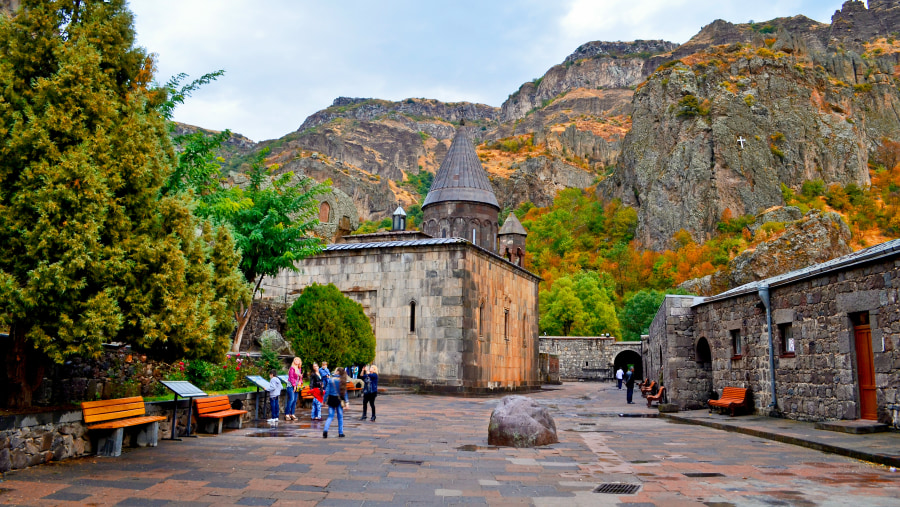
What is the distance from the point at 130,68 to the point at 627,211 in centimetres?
7720

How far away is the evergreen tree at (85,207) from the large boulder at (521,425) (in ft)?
14.0

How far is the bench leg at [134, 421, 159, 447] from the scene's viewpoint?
795 cm

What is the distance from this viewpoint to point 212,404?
959cm

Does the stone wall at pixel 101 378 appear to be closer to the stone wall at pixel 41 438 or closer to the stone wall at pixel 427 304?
the stone wall at pixel 41 438

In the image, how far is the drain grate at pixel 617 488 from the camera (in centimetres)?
567

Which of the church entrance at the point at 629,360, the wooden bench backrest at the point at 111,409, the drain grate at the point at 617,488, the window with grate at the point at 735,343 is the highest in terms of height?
the window with grate at the point at 735,343

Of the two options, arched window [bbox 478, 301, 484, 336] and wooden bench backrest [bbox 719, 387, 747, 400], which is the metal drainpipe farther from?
arched window [bbox 478, 301, 484, 336]

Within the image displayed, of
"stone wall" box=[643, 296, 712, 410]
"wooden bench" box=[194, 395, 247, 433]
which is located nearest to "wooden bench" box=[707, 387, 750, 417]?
"stone wall" box=[643, 296, 712, 410]

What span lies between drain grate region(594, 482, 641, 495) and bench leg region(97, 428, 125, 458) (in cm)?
549

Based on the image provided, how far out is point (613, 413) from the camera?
16.1 metres

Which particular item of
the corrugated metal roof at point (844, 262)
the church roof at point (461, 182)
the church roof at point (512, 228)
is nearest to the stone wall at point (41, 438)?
the corrugated metal roof at point (844, 262)

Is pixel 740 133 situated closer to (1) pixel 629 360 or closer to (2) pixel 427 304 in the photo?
(1) pixel 629 360

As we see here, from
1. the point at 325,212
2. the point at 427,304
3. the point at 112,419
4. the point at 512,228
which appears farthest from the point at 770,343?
the point at 512,228

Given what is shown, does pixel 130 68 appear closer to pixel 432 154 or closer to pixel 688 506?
pixel 688 506
